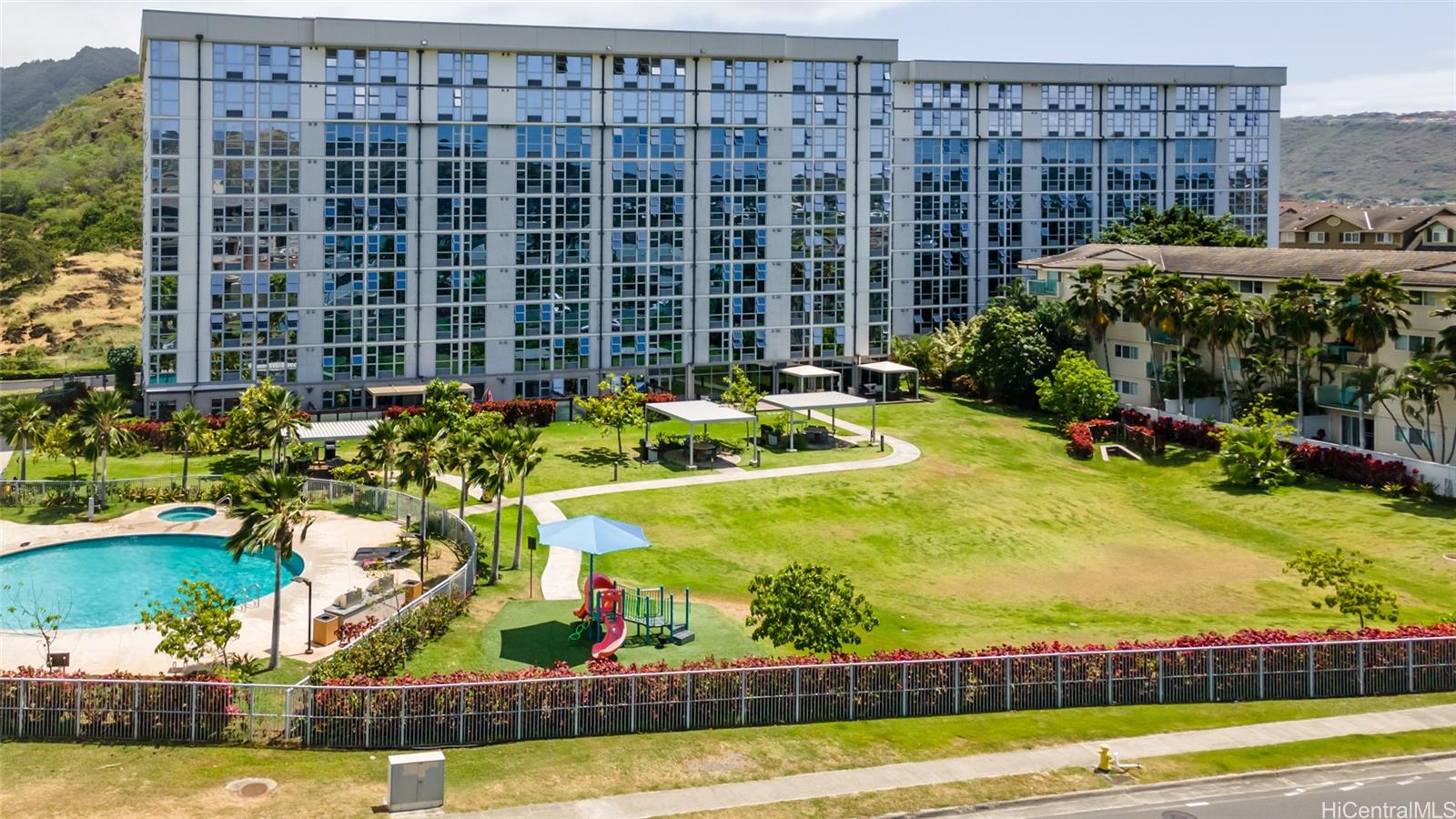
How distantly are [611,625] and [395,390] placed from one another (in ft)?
167

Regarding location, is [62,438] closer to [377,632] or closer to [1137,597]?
[377,632]

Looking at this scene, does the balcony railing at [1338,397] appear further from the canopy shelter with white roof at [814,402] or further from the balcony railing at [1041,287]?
the canopy shelter with white roof at [814,402]

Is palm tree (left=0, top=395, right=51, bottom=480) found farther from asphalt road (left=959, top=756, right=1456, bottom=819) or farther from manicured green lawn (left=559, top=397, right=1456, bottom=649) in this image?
asphalt road (left=959, top=756, right=1456, bottom=819)

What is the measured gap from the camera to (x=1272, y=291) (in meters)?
85.3

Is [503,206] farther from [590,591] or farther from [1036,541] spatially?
[590,591]

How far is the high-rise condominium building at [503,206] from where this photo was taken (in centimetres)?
8669

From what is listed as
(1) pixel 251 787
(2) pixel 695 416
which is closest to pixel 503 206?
(2) pixel 695 416

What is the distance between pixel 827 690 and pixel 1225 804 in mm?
11591

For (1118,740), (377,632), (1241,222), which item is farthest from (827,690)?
(1241,222)

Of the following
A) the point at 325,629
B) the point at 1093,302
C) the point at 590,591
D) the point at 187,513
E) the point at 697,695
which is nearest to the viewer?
the point at 697,695

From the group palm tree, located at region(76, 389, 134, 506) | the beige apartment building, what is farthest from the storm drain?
the beige apartment building

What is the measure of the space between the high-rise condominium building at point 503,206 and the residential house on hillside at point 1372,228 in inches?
2587

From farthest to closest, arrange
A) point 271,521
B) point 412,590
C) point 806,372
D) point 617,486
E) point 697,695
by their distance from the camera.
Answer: point 806,372, point 617,486, point 412,590, point 271,521, point 697,695

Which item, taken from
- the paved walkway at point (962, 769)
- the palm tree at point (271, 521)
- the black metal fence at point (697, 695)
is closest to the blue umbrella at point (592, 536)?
the palm tree at point (271, 521)
